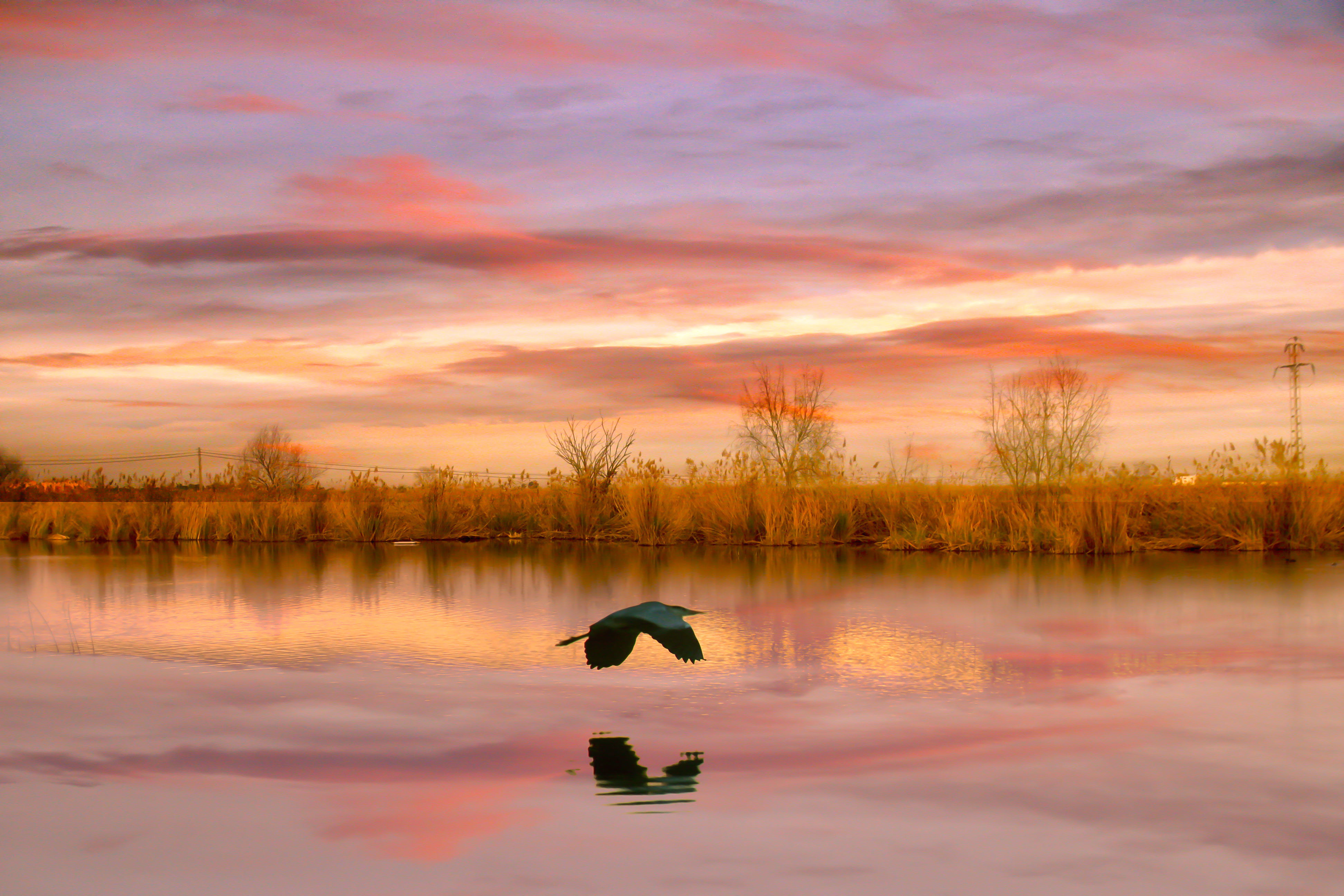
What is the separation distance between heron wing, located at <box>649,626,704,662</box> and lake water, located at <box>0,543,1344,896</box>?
4.8 inches

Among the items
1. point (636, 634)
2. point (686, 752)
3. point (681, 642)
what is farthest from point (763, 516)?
point (686, 752)

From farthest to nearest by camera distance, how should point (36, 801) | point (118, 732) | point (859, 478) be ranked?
point (859, 478) < point (118, 732) < point (36, 801)

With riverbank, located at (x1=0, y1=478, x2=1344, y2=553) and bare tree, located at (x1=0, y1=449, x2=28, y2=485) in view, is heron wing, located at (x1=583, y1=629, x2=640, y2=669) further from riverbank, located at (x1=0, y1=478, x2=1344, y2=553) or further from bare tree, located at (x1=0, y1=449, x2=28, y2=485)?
bare tree, located at (x1=0, y1=449, x2=28, y2=485)

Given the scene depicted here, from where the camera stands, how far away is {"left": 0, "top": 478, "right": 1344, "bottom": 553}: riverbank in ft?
32.7

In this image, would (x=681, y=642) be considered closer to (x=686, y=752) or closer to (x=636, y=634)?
(x=636, y=634)

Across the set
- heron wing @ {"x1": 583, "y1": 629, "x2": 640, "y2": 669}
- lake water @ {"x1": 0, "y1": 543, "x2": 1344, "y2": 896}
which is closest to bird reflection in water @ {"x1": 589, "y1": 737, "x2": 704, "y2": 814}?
lake water @ {"x1": 0, "y1": 543, "x2": 1344, "y2": 896}

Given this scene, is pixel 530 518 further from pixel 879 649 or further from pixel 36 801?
pixel 36 801

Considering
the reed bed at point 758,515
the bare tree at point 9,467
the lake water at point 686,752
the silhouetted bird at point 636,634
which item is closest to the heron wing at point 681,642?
the silhouetted bird at point 636,634

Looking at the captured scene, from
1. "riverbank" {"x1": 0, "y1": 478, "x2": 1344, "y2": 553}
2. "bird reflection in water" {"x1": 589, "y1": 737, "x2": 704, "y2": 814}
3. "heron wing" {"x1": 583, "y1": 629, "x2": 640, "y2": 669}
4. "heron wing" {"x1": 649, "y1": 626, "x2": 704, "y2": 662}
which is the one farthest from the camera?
"riverbank" {"x1": 0, "y1": 478, "x2": 1344, "y2": 553}

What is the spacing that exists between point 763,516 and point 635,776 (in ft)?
30.5

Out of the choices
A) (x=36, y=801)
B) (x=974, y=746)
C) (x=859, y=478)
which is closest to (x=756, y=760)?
(x=974, y=746)

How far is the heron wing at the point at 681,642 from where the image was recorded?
3.63m

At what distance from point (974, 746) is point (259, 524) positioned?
12.3 m

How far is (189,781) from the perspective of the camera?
8.71 ft
